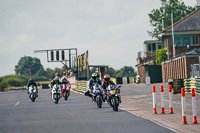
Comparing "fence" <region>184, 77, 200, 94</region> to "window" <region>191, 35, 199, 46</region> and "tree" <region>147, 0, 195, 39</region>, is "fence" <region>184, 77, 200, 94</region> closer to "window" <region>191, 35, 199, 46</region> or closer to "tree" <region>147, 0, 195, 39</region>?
"window" <region>191, 35, 199, 46</region>

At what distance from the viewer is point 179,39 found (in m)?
67.2

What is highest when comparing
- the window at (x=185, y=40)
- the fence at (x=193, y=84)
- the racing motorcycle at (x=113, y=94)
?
the window at (x=185, y=40)

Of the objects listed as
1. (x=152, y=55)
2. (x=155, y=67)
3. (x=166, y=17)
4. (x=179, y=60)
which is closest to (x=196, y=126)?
(x=179, y=60)

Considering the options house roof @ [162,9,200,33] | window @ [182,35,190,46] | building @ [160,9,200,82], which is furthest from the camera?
house roof @ [162,9,200,33]

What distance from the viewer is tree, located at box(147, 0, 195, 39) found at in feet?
326

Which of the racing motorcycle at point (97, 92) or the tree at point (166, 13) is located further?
the tree at point (166, 13)

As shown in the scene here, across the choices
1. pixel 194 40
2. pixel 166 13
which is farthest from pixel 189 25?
pixel 166 13

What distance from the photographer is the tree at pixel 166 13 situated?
326 feet

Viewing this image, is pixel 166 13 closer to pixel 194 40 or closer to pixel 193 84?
pixel 194 40

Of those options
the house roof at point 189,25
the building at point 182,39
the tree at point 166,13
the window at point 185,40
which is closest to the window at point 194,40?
the building at point 182,39

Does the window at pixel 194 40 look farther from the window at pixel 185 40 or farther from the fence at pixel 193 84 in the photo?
the fence at pixel 193 84

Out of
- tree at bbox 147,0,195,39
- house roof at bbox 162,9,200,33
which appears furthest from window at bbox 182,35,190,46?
tree at bbox 147,0,195,39

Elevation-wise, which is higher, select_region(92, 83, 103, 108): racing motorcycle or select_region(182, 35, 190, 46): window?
select_region(182, 35, 190, 46): window

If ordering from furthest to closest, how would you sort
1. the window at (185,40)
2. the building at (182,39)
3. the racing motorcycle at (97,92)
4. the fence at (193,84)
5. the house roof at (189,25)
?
the house roof at (189,25) → the window at (185,40) → the building at (182,39) → the fence at (193,84) → the racing motorcycle at (97,92)
